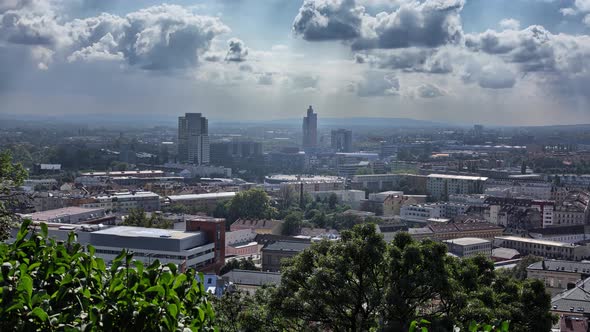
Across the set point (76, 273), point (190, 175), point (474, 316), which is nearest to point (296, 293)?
point (474, 316)

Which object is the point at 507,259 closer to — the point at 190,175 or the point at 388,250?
the point at 388,250

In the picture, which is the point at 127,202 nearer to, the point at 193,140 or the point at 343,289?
the point at 343,289

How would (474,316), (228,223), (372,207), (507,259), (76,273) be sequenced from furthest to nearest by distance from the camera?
(372,207) < (228,223) < (507,259) < (474,316) < (76,273)

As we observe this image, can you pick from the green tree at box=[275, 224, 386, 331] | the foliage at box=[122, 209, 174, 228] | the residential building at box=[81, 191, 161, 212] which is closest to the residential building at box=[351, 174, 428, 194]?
the residential building at box=[81, 191, 161, 212]

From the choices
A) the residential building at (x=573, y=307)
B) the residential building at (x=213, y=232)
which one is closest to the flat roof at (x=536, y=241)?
the residential building at (x=573, y=307)

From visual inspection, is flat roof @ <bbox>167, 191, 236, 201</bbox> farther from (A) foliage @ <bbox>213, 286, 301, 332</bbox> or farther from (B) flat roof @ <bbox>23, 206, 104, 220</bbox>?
(A) foliage @ <bbox>213, 286, 301, 332</bbox>

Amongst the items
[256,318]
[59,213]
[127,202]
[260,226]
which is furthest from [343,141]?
[256,318]

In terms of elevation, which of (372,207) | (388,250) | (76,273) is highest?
(76,273)
